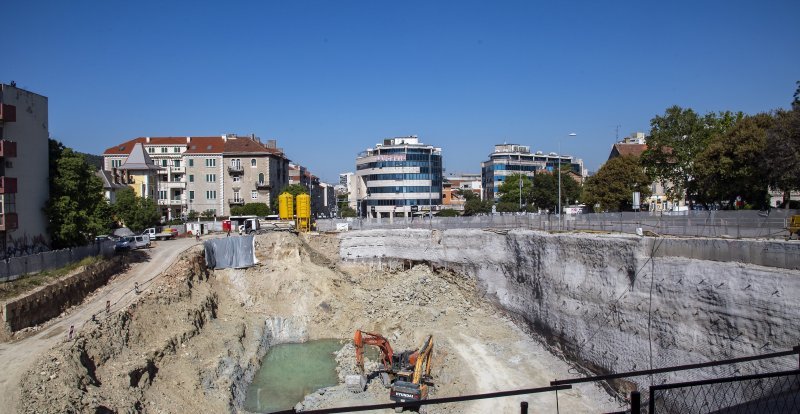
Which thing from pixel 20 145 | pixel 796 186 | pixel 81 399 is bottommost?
pixel 81 399

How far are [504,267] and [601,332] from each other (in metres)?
14.0

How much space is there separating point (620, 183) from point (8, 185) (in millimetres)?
51312

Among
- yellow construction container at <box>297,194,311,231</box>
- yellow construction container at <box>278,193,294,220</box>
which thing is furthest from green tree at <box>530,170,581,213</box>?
yellow construction container at <box>278,193,294,220</box>

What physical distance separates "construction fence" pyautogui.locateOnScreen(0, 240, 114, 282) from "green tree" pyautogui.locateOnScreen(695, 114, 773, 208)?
43.1 meters

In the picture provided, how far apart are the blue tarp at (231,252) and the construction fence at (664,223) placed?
1556 cm

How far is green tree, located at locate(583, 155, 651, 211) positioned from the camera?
55.3 metres

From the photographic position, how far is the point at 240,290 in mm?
40375

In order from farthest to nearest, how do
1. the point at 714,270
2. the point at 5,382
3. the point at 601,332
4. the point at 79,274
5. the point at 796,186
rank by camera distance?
the point at 796,186 < the point at 79,274 < the point at 601,332 < the point at 714,270 < the point at 5,382

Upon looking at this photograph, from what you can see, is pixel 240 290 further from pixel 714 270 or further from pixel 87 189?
pixel 714 270

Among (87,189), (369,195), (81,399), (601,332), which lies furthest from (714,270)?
(369,195)

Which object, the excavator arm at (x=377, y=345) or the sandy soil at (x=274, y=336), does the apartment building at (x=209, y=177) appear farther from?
the excavator arm at (x=377, y=345)

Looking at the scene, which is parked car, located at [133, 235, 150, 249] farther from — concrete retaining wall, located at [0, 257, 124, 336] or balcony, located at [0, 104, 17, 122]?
balcony, located at [0, 104, 17, 122]

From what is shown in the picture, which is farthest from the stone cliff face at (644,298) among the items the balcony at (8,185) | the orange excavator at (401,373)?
the balcony at (8,185)

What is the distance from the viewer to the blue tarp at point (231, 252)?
4155 centimetres
